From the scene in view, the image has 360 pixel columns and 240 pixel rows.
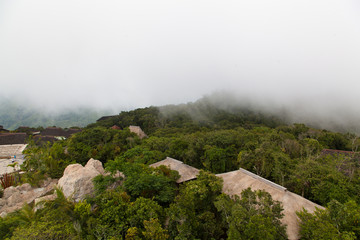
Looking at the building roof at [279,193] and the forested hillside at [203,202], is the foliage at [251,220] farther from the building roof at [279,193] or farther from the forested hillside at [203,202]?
the building roof at [279,193]

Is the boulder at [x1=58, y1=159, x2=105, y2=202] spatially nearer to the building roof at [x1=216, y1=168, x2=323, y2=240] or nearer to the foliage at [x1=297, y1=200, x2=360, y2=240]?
the building roof at [x1=216, y1=168, x2=323, y2=240]

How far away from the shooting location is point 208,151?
21297 millimetres

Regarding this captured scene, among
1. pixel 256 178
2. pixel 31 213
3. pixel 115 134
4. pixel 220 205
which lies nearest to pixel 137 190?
pixel 220 205

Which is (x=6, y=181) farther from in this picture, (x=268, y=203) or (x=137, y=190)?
(x=268, y=203)

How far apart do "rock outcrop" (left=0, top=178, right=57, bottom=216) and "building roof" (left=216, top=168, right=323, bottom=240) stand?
21.2 metres

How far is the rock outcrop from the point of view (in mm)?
18994

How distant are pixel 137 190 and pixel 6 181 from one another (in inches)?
992

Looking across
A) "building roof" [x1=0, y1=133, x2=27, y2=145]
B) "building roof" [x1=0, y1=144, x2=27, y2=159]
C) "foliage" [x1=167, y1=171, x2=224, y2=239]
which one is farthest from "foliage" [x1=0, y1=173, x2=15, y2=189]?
"foliage" [x1=167, y1=171, x2=224, y2=239]

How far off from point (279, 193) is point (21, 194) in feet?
94.7

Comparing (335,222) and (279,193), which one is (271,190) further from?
(335,222)

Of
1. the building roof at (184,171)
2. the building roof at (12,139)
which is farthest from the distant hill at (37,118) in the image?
the building roof at (184,171)

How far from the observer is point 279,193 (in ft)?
42.2

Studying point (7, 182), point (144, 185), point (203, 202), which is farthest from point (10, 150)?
point (203, 202)

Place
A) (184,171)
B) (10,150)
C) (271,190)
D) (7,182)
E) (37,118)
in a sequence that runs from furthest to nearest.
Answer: (37,118)
(10,150)
(7,182)
(184,171)
(271,190)
